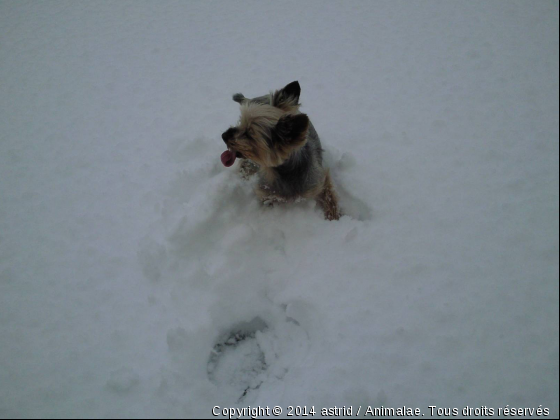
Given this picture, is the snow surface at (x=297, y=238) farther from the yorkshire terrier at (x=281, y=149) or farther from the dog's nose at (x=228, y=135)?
the dog's nose at (x=228, y=135)

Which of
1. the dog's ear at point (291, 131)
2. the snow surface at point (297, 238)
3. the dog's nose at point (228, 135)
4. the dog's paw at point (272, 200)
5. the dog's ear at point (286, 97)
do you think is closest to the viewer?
the snow surface at point (297, 238)

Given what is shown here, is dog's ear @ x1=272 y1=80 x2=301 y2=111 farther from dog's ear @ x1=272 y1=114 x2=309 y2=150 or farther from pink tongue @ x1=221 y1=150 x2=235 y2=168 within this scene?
pink tongue @ x1=221 y1=150 x2=235 y2=168

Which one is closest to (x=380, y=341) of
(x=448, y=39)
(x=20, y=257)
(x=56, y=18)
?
(x=20, y=257)

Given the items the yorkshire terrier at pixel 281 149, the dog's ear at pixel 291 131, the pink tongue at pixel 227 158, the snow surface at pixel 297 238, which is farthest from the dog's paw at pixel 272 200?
the dog's ear at pixel 291 131

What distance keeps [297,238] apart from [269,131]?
4.00ft

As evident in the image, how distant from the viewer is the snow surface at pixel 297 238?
2.54 m

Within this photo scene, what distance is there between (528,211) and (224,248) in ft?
10.1

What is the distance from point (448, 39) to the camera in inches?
215

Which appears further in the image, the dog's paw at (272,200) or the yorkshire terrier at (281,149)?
the dog's paw at (272,200)

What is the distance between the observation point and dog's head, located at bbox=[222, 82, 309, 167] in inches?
109

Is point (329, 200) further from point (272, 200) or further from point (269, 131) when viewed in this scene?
point (269, 131)

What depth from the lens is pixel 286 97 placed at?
312cm

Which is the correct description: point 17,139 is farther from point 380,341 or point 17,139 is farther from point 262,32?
point 380,341

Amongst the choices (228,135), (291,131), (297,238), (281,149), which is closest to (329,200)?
(297,238)
